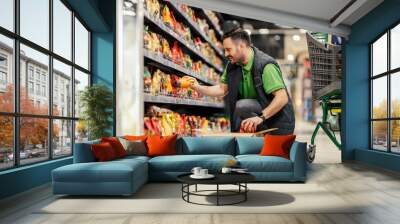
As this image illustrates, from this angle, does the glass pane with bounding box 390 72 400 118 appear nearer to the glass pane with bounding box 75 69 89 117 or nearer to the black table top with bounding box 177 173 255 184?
the black table top with bounding box 177 173 255 184

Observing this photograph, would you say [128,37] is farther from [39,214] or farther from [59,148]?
[39,214]

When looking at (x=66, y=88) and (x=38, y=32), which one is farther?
(x=66, y=88)

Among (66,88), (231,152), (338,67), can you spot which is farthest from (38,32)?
(338,67)

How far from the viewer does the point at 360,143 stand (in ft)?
26.8

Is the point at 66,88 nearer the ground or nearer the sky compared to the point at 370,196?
nearer the sky

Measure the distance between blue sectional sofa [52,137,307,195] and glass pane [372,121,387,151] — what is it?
2863mm

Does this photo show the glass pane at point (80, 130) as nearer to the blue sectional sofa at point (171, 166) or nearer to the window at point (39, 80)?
the window at point (39, 80)

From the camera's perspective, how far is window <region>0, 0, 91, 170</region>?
432 centimetres

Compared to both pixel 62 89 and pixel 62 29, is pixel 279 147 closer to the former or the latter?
pixel 62 89

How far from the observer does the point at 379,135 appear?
7.66 metres

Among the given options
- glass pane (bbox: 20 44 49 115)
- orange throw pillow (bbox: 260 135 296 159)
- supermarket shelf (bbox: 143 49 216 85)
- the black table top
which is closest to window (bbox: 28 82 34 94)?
glass pane (bbox: 20 44 49 115)

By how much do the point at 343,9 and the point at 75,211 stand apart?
5357 mm

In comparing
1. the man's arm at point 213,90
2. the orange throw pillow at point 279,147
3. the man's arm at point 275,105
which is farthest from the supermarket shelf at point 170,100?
the orange throw pillow at point 279,147

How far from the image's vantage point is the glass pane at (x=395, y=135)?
265 inches
